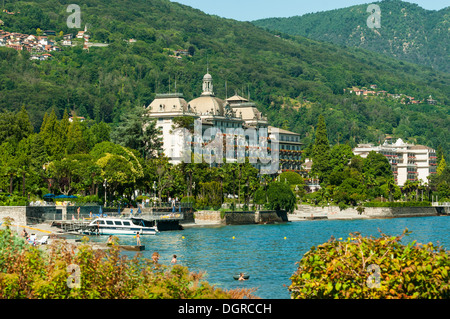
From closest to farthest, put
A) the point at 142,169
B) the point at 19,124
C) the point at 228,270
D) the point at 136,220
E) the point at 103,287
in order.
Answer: the point at 103,287, the point at 228,270, the point at 136,220, the point at 142,169, the point at 19,124

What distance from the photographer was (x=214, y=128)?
580 feet

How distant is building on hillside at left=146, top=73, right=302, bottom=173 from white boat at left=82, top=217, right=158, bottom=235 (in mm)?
61090

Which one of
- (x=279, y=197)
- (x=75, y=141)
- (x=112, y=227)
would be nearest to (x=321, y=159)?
(x=279, y=197)

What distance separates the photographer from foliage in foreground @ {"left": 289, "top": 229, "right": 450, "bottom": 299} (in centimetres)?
2283

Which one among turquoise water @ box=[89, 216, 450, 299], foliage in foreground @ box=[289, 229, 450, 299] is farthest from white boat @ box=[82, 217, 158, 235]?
foliage in foreground @ box=[289, 229, 450, 299]

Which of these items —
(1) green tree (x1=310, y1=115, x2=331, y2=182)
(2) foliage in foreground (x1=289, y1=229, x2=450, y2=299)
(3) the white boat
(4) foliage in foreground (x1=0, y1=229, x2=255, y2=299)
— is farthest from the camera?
(1) green tree (x1=310, y1=115, x2=331, y2=182)

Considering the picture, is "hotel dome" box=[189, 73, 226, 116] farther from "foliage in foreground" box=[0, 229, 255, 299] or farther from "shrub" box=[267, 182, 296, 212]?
"foliage in foreground" box=[0, 229, 255, 299]

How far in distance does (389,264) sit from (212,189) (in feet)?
336

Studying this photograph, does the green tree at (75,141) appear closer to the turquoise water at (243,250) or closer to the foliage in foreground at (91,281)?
the turquoise water at (243,250)

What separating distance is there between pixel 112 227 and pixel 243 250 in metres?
18.5

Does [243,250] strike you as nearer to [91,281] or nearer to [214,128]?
[91,281]
